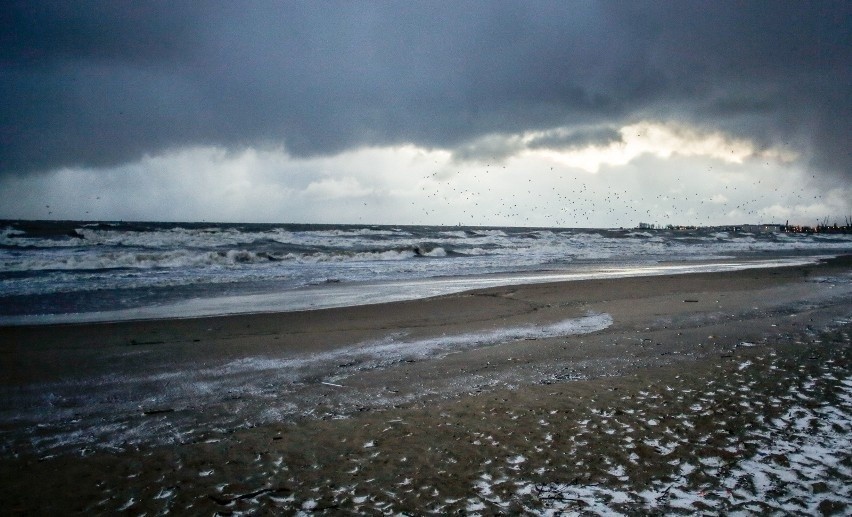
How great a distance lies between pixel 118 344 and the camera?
758 centimetres

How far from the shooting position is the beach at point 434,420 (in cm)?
288

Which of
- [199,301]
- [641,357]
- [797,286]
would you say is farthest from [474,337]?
[797,286]

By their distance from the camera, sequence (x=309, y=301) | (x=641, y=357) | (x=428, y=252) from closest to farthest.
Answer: (x=641, y=357) < (x=309, y=301) < (x=428, y=252)

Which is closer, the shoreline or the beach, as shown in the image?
the beach

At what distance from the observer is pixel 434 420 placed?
4078 millimetres

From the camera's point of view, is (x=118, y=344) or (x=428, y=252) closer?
(x=118, y=344)

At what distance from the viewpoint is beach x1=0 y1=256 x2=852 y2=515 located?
2885 mm

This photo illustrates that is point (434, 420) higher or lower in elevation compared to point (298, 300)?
higher

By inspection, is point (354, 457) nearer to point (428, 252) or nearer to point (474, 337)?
point (474, 337)

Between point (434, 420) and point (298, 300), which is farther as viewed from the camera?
point (298, 300)

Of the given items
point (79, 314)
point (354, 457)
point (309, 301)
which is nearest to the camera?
point (354, 457)

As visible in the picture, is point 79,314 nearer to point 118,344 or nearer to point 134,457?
point 118,344

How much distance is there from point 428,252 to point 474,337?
26973 millimetres

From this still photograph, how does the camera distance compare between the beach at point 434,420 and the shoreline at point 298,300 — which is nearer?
the beach at point 434,420
